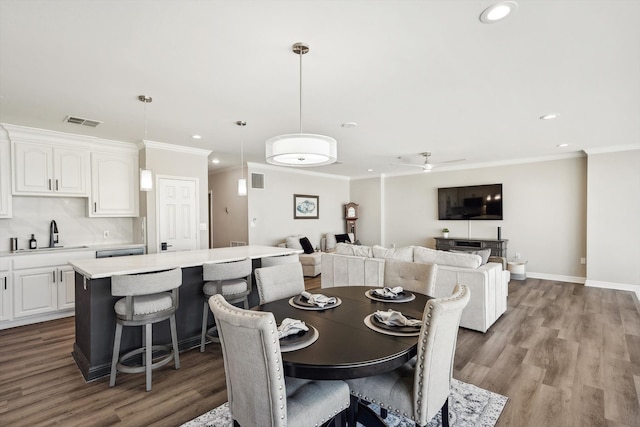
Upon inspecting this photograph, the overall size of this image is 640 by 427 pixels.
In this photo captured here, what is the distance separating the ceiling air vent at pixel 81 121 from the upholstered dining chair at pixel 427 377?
4136mm

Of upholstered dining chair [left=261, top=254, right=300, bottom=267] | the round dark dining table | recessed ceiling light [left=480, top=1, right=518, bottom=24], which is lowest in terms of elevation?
the round dark dining table

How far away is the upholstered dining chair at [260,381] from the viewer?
4.21ft

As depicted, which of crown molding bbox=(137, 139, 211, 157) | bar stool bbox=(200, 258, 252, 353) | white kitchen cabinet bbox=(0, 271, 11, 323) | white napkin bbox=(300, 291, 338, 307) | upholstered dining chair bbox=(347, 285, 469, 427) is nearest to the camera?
upholstered dining chair bbox=(347, 285, 469, 427)

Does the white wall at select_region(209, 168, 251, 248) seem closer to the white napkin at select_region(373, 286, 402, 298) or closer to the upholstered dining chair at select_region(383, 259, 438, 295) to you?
the upholstered dining chair at select_region(383, 259, 438, 295)

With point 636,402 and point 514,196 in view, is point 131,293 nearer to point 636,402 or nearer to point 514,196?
point 636,402

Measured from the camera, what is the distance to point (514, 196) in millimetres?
6660

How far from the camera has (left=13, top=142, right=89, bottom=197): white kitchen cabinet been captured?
13.0 feet

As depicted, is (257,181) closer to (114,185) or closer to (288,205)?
(288,205)

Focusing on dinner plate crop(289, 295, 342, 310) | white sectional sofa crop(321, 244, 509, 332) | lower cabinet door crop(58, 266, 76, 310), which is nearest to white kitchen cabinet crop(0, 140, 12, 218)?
lower cabinet door crop(58, 266, 76, 310)

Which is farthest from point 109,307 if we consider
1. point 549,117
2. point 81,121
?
point 549,117

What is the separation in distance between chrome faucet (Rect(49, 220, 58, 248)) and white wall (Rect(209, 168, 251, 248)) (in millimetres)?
3124

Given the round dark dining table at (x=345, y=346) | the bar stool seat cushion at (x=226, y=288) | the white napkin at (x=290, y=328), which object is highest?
the white napkin at (x=290, y=328)

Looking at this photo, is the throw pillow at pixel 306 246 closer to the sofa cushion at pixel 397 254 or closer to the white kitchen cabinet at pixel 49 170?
the sofa cushion at pixel 397 254

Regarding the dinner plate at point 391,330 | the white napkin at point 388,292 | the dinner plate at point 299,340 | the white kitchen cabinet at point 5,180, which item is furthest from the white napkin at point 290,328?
the white kitchen cabinet at point 5,180
